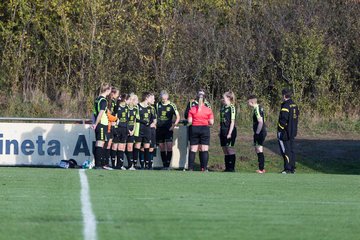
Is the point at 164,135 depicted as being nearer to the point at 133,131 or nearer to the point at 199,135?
the point at 133,131

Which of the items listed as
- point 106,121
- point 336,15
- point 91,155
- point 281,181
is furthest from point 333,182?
point 336,15

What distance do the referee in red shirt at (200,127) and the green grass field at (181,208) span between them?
6639 millimetres

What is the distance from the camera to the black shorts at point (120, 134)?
24734 millimetres

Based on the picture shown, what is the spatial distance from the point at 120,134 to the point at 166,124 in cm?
151

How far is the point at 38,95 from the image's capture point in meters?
34.5

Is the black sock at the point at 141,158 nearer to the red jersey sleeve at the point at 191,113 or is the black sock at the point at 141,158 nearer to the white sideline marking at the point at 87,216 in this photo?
the red jersey sleeve at the point at 191,113

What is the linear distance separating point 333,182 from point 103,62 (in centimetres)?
1840

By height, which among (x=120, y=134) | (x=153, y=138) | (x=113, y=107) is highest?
(x=113, y=107)

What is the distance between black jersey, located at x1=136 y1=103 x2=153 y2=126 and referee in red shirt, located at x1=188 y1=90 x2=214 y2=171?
4.27 feet

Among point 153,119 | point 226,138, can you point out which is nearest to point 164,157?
point 153,119

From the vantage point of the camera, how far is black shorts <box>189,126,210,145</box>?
24438mm

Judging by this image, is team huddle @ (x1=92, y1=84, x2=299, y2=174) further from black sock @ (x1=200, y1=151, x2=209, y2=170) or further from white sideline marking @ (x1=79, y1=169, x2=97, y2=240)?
white sideline marking @ (x1=79, y1=169, x2=97, y2=240)

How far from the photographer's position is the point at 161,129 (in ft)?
84.7

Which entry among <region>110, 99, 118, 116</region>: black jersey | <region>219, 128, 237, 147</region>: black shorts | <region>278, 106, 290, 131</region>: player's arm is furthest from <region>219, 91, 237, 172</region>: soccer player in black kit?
<region>110, 99, 118, 116</region>: black jersey
